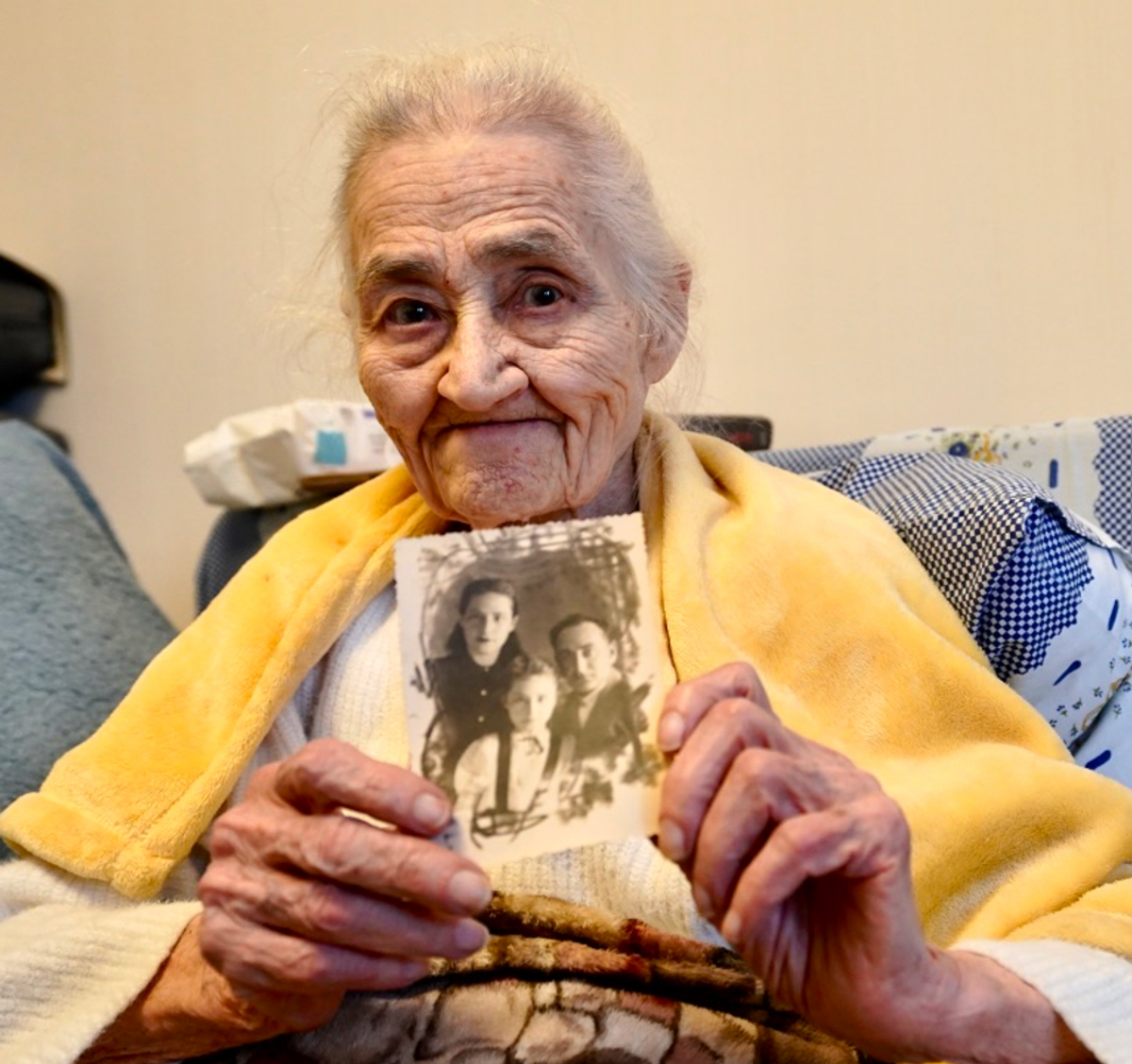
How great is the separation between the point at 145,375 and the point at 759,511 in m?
1.83

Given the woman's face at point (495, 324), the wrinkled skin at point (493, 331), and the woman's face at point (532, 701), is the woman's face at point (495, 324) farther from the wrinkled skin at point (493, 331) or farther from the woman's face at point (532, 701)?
the woman's face at point (532, 701)

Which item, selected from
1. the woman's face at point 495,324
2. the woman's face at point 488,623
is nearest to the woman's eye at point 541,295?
Result: the woman's face at point 495,324

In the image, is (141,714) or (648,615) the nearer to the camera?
(648,615)

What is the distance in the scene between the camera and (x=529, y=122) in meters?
0.99

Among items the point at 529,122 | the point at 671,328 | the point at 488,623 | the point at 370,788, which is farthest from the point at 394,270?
the point at 370,788

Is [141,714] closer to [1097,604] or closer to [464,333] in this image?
[464,333]

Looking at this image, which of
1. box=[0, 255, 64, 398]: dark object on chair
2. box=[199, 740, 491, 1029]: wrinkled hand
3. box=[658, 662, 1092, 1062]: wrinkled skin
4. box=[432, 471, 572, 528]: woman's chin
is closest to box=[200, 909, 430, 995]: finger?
box=[199, 740, 491, 1029]: wrinkled hand

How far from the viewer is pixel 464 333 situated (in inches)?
37.1

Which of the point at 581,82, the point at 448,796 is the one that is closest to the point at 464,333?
the point at 581,82

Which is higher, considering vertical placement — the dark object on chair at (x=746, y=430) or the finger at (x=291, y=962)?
the dark object on chair at (x=746, y=430)

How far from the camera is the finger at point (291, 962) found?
0.66 m

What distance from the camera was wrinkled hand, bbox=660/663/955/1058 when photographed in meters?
0.60

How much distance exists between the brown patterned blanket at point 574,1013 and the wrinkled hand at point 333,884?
15cm

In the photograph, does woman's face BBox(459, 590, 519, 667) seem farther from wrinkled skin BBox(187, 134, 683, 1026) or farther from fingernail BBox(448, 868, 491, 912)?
wrinkled skin BBox(187, 134, 683, 1026)
